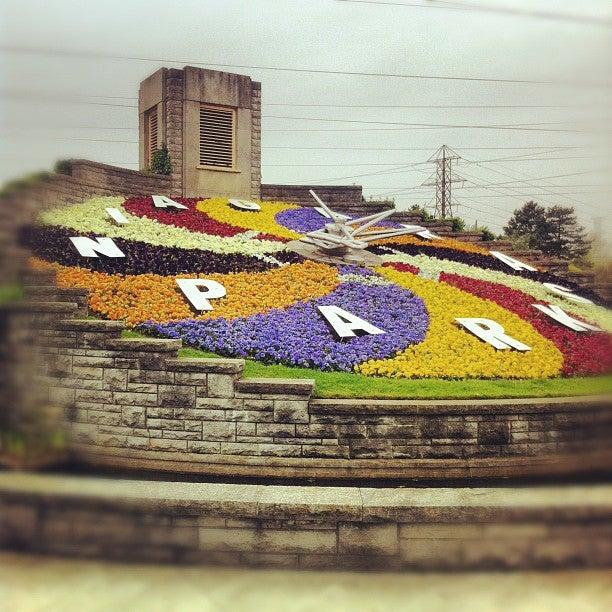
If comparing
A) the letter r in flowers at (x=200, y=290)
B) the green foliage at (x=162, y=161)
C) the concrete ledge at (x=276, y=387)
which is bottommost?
the concrete ledge at (x=276, y=387)

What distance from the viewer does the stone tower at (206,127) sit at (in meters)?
10.8

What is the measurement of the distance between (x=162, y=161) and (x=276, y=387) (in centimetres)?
772

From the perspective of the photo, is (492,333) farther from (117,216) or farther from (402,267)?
(117,216)

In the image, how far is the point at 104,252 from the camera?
6.96 m

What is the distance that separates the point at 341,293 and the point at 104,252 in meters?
2.63

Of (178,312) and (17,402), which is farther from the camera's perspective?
(178,312)

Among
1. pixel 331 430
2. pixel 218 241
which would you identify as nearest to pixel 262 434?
pixel 331 430

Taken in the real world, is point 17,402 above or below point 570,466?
above

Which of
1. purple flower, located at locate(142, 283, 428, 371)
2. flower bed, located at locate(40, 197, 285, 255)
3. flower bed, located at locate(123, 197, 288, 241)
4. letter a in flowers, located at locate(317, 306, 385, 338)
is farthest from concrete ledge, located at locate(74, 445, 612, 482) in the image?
flower bed, located at locate(123, 197, 288, 241)

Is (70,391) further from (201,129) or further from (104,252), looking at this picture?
(201,129)

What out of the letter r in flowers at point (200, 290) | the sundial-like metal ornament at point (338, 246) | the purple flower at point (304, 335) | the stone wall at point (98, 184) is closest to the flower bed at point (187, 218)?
the stone wall at point (98, 184)

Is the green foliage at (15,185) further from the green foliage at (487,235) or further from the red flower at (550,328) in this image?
the green foliage at (487,235)

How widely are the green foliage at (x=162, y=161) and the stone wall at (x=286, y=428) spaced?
22.9 feet

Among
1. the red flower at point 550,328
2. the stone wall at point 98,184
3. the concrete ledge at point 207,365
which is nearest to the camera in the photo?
the concrete ledge at point 207,365
